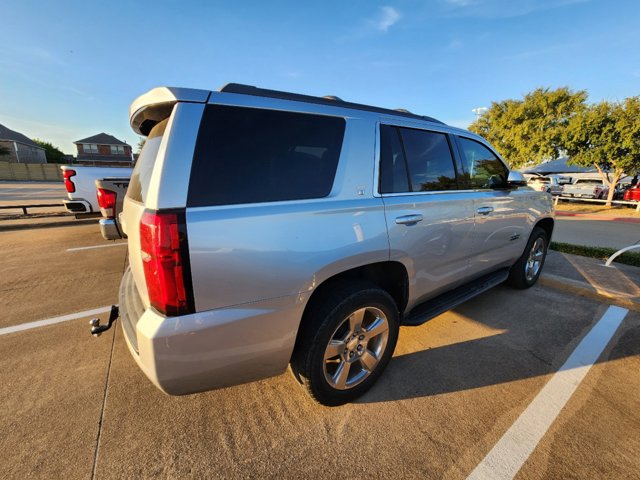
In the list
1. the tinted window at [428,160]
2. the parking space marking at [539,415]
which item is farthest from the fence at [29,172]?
the parking space marking at [539,415]

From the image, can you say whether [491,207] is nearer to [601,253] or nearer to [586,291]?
[586,291]

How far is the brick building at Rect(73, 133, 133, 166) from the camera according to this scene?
58.7 metres

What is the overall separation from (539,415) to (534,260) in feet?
8.84

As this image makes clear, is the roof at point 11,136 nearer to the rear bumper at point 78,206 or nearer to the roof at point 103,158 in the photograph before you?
the roof at point 103,158

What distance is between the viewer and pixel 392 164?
2262 mm

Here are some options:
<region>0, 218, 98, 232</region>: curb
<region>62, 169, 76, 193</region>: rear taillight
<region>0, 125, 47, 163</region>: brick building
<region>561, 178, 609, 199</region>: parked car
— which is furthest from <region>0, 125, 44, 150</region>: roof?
<region>561, 178, 609, 199</region>: parked car

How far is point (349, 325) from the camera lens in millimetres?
2039

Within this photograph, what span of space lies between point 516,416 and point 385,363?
90 cm

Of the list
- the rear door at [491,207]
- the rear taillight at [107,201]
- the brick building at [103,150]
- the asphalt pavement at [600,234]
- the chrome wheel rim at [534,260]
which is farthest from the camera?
the brick building at [103,150]

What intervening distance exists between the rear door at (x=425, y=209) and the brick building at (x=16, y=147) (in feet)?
242

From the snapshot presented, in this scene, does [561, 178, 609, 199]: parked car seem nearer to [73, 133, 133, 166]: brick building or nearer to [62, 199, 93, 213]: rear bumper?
[62, 199, 93, 213]: rear bumper

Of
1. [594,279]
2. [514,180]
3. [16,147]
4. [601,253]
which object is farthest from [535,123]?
[16,147]

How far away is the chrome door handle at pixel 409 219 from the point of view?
2137mm

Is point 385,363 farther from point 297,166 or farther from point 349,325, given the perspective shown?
point 297,166
